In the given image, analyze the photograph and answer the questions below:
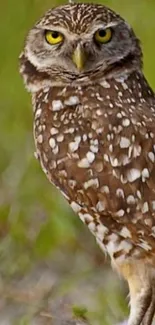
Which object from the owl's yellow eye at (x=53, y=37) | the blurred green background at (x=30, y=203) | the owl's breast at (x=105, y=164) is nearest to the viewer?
the owl's breast at (x=105, y=164)

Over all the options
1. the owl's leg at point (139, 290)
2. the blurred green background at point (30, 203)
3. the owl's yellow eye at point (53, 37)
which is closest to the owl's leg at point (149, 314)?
the owl's leg at point (139, 290)

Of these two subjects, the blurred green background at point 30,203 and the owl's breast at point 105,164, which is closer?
the owl's breast at point 105,164

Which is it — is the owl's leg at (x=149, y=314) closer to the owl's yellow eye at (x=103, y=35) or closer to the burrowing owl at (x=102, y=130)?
the burrowing owl at (x=102, y=130)

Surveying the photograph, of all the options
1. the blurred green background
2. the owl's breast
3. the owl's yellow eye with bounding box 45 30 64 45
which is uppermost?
the owl's yellow eye with bounding box 45 30 64 45

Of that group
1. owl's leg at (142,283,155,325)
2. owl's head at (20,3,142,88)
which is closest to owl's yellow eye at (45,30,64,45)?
owl's head at (20,3,142,88)

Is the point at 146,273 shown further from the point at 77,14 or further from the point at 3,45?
the point at 3,45

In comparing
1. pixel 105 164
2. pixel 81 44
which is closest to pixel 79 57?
pixel 81 44

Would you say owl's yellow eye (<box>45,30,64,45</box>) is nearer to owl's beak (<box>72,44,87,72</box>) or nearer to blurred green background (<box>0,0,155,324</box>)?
owl's beak (<box>72,44,87,72</box>)

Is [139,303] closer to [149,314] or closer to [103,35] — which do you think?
[149,314]
